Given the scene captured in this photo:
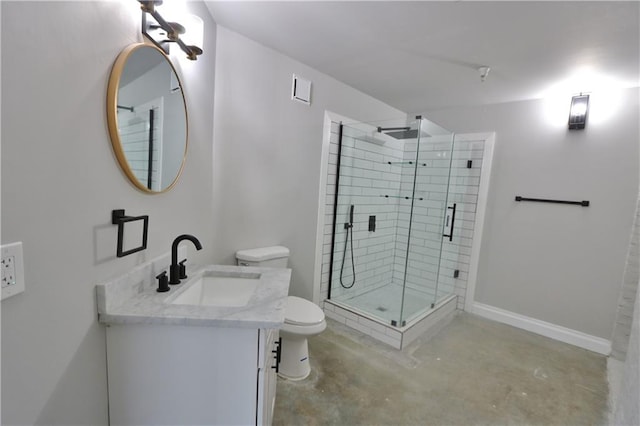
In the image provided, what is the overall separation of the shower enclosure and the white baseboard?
1.33 ft

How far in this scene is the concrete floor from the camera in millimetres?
1691

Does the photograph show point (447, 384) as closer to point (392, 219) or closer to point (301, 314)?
point (301, 314)

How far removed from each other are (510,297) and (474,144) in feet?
5.43

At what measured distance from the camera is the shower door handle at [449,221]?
311cm

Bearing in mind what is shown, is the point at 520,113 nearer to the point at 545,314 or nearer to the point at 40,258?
the point at 545,314

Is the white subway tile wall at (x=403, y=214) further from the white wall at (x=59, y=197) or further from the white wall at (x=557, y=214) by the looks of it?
the white wall at (x=59, y=197)

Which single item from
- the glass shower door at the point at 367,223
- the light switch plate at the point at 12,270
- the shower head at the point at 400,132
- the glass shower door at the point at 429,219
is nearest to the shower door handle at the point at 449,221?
the glass shower door at the point at 429,219

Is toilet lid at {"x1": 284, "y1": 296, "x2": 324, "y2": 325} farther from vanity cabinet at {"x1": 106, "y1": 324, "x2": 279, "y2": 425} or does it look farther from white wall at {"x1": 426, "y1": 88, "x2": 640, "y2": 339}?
white wall at {"x1": 426, "y1": 88, "x2": 640, "y2": 339}

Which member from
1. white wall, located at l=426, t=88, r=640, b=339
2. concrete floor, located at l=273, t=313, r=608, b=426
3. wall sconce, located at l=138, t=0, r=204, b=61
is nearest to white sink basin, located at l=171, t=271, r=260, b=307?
concrete floor, located at l=273, t=313, r=608, b=426

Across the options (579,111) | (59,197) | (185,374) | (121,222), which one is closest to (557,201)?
(579,111)

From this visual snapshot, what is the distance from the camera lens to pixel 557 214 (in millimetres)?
2648

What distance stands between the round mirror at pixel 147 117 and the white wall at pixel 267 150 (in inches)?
19.5

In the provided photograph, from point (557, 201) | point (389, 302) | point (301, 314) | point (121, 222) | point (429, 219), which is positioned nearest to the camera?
point (121, 222)

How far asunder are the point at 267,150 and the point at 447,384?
2135mm
